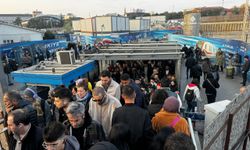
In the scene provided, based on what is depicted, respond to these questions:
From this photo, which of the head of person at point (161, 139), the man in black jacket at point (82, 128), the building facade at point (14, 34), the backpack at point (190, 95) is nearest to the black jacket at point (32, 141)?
the man in black jacket at point (82, 128)

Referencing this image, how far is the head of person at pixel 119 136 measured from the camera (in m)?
2.21

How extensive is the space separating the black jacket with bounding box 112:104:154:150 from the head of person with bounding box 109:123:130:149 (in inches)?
18.1

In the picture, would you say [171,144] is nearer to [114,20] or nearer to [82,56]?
[82,56]

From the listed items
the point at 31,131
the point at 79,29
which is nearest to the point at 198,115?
the point at 31,131

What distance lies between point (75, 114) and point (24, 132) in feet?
2.10

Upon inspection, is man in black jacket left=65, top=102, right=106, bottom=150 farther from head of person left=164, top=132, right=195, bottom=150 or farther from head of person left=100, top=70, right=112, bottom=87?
head of person left=100, top=70, right=112, bottom=87

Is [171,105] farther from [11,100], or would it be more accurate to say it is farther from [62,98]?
[11,100]

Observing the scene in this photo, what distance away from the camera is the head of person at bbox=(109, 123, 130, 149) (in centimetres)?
221

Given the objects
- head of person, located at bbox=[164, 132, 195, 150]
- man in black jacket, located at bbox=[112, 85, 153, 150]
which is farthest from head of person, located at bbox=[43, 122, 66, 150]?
head of person, located at bbox=[164, 132, 195, 150]

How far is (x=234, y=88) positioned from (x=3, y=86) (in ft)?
33.1

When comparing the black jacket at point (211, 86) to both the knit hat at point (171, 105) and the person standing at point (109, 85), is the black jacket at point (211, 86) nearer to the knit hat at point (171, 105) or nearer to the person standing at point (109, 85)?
the person standing at point (109, 85)

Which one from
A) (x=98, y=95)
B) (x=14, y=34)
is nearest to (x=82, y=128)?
(x=98, y=95)

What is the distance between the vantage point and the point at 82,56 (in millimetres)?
8766

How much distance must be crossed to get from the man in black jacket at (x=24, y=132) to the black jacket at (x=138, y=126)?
1.06 metres
